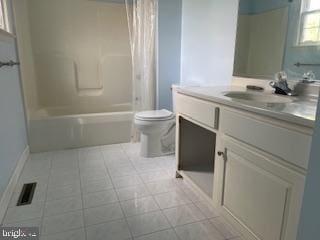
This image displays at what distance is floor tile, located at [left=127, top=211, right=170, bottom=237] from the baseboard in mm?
854

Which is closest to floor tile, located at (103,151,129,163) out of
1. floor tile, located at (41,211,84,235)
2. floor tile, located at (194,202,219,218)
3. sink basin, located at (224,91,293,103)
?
floor tile, located at (41,211,84,235)

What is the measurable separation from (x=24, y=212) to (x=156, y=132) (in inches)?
54.4

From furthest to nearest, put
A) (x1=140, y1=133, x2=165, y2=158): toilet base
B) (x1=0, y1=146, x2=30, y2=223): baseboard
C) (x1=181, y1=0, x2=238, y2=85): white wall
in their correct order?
(x1=140, y1=133, x2=165, y2=158): toilet base, (x1=181, y1=0, x2=238, y2=85): white wall, (x1=0, y1=146, x2=30, y2=223): baseboard

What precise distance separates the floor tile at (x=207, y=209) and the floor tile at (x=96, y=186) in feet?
2.43

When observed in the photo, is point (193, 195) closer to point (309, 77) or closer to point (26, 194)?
point (309, 77)

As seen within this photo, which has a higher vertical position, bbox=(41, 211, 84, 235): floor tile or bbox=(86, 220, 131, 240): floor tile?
bbox=(86, 220, 131, 240): floor tile

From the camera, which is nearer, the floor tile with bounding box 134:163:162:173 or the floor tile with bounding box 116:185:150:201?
the floor tile with bounding box 116:185:150:201

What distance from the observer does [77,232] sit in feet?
4.85

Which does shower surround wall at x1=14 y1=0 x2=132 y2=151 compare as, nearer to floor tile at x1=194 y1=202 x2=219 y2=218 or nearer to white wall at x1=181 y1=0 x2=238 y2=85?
white wall at x1=181 y1=0 x2=238 y2=85

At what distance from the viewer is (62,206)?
68.5 inches

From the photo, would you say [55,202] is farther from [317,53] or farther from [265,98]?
[317,53]

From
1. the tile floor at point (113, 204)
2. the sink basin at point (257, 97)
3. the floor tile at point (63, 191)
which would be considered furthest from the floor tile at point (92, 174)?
the sink basin at point (257, 97)

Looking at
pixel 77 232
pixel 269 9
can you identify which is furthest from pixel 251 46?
pixel 77 232

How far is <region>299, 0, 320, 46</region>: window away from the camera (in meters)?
1.42
